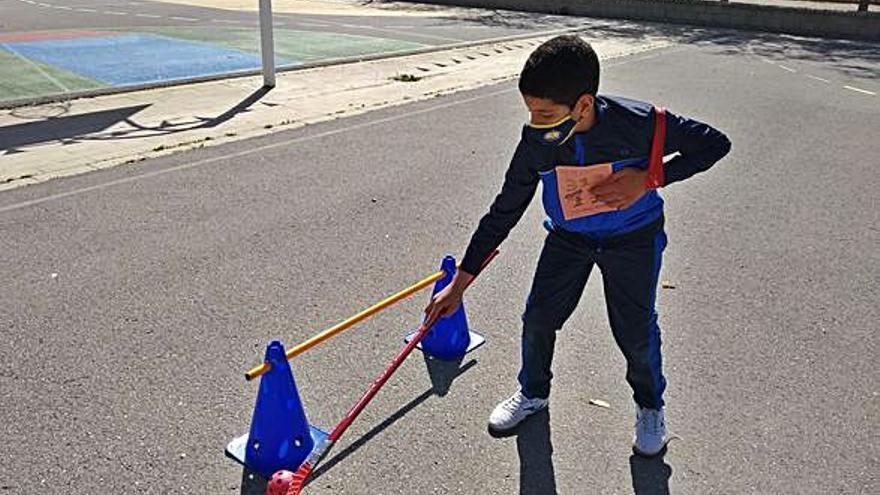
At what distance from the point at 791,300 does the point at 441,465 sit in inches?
97.9

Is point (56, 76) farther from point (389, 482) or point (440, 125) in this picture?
point (389, 482)

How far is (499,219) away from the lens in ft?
8.82

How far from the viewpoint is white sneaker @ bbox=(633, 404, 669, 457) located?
3006 millimetres

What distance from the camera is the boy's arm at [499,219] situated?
2.60 metres

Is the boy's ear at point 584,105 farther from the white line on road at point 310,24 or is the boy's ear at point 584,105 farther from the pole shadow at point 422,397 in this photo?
the white line on road at point 310,24

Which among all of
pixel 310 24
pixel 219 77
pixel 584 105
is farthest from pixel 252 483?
pixel 310 24

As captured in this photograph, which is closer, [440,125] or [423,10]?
[440,125]

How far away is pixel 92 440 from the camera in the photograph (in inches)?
120

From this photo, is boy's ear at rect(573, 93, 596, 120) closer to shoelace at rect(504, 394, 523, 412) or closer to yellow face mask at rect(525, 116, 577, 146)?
yellow face mask at rect(525, 116, 577, 146)

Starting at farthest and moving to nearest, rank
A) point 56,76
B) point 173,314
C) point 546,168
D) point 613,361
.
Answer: point 56,76
point 173,314
point 613,361
point 546,168

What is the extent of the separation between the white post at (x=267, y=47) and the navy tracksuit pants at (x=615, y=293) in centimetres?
778

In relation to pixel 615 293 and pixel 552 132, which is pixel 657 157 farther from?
pixel 615 293

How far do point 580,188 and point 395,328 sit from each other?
1.66 metres

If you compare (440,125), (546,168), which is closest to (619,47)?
(440,125)
